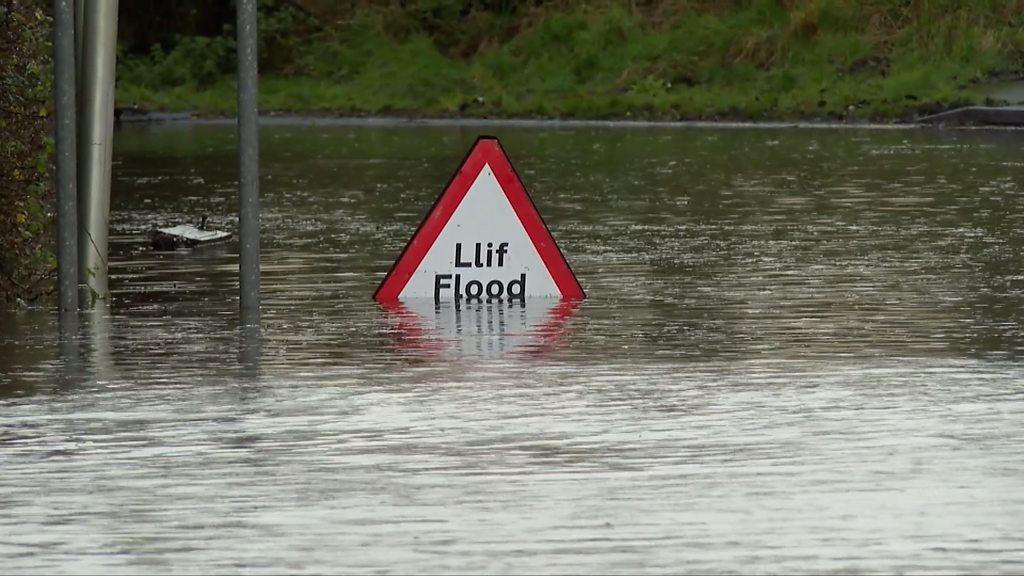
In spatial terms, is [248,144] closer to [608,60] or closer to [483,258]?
[483,258]

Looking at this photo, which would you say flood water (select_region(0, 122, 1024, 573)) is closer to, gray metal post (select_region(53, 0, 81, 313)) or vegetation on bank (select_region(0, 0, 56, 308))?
gray metal post (select_region(53, 0, 81, 313))

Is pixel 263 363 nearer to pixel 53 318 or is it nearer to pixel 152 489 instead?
pixel 53 318

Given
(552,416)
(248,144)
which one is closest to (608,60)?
(248,144)

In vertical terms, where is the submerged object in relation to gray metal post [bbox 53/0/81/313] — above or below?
below

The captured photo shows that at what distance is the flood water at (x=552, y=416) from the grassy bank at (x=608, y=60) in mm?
19510

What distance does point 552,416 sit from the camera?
10.0m

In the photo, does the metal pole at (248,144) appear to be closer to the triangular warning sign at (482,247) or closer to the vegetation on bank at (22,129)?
the triangular warning sign at (482,247)

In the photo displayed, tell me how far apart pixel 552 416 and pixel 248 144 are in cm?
359

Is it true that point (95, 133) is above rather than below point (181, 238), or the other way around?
above

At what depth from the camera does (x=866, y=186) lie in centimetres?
2420

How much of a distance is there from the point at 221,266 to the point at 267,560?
34.1ft

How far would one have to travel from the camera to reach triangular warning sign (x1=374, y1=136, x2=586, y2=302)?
1385cm

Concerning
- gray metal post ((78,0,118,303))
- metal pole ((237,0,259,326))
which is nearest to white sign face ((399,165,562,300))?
metal pole ((237,0,259,326))

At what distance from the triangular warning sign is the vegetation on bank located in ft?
6.17
